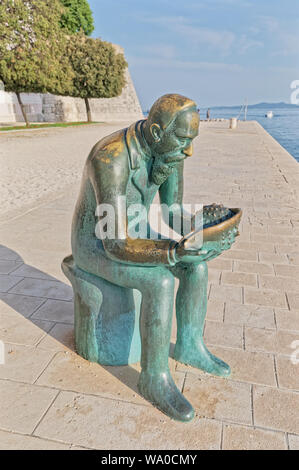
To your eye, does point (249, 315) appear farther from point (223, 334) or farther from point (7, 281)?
point (7, 281)

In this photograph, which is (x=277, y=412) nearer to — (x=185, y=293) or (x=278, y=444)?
(x=278, y=444)

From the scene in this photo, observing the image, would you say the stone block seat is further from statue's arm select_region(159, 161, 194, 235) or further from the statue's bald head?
the statue's bald head

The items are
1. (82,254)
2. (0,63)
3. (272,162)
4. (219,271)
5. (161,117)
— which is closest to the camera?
(161,117)

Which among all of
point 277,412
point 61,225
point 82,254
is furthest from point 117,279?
point 61,225

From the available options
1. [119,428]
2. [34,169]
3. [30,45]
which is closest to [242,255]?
[119,428]

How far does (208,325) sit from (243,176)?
7580mm

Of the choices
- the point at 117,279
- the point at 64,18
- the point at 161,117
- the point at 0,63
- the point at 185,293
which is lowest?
the point at 185,293

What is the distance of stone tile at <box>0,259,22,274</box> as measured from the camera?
4.26 m

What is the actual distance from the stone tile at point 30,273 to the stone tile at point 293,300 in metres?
2.32

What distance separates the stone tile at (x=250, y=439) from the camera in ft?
6.93

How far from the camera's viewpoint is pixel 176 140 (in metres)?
2.06

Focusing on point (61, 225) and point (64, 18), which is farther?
point (64, 18)

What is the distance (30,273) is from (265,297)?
2385 mm
